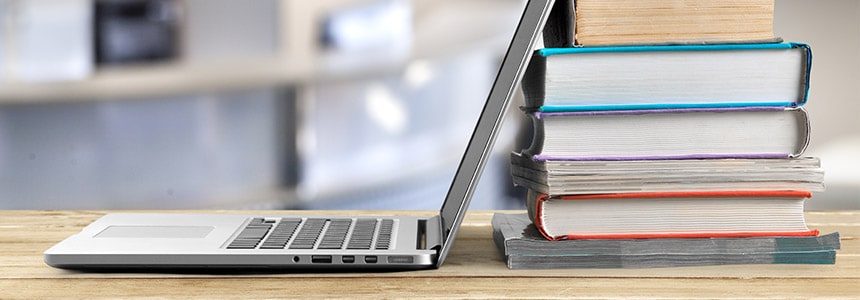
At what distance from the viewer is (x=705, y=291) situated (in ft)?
2.11

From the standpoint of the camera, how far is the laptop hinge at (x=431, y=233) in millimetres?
765

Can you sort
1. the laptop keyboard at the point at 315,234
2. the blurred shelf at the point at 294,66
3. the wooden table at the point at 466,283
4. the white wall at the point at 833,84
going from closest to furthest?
1. the wooden table at the point at 466,283
2. the laptop keyboard at the point at 315,234
3. the white wall at the point at 833,84
4. the blurred shelf at the point at 294,66

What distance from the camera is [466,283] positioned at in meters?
0.67

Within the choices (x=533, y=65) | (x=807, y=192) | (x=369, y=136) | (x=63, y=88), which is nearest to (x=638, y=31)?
(x=533, y=65)

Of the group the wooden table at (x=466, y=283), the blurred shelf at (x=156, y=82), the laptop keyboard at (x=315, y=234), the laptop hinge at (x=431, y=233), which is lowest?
Result: the wooden table at (x=466, y=283)

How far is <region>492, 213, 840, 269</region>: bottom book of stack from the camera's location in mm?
724

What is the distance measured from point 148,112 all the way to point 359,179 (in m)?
0.48

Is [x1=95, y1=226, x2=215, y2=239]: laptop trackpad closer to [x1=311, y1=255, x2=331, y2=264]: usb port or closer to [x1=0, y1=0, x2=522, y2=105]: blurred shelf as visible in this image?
[x1=311, y1=255, x2=331, y2=264]: usb port

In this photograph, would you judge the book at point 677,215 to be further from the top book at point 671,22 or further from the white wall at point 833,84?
the white wall at point 833,84

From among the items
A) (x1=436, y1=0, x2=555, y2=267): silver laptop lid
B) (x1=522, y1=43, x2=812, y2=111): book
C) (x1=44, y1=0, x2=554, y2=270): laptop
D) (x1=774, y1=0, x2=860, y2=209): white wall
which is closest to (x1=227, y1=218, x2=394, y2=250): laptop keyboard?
(x1=44, y1=0, x2=554, y2=270): laptop

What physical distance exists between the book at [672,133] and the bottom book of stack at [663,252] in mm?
80

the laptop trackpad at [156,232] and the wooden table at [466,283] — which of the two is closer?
the wooden table at [466,283]

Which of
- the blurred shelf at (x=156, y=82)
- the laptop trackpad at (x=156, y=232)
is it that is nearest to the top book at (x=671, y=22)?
the laptop trackpad at (x=156, y=232)

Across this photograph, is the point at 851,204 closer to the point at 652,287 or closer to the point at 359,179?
the point at 359,179
